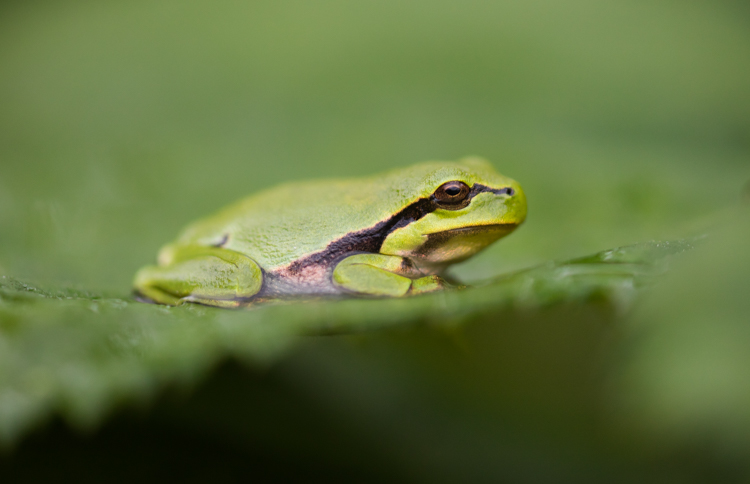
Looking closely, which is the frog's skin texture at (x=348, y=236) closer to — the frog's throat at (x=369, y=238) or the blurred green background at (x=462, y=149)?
the frog's throat at (x=369, y=238)

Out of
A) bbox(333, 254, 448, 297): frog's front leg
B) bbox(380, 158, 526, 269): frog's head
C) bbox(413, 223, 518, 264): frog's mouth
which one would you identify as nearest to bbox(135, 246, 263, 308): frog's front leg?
bbox(333, 254, 448, 297): frog's front leg

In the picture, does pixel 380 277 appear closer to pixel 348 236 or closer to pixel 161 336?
pixel 348 236

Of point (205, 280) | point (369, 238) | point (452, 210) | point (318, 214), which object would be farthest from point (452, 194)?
point (205, 280)

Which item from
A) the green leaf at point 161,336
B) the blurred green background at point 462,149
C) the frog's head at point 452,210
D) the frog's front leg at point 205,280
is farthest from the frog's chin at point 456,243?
the green leaf at point 161,336

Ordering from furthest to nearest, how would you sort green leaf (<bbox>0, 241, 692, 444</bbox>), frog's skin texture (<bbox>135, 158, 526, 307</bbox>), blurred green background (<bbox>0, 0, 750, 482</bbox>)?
frog's skin texture (<bbox>135, 158, 526, 307</bbox>) → blurred green background (<bbox>0, 0, 750, 482</bbox>) → green leaf (<bbox>0, 241, 692, 444</bbox>)

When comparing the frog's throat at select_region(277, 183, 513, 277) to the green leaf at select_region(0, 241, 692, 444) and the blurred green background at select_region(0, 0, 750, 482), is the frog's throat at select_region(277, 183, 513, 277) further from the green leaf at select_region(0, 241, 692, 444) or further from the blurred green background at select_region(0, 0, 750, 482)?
the green leaf at select_region(0, 241, 692, 444)

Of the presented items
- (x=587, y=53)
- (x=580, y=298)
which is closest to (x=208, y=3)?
(x=587, y=53)

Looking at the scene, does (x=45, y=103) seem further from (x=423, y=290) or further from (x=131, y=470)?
(x=423, y=290)
